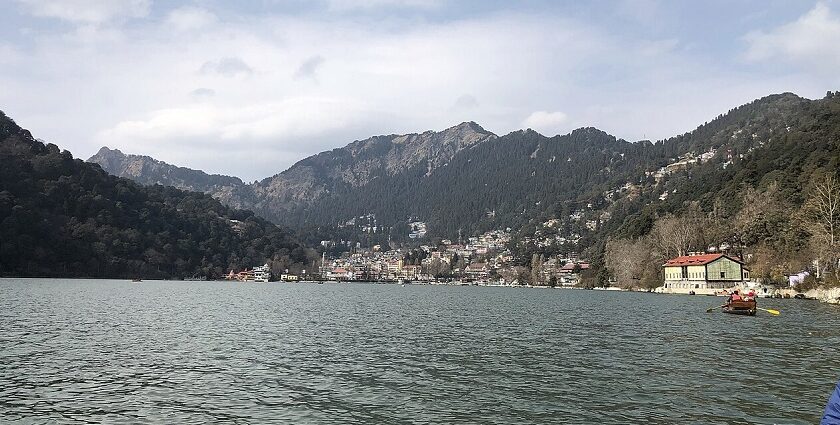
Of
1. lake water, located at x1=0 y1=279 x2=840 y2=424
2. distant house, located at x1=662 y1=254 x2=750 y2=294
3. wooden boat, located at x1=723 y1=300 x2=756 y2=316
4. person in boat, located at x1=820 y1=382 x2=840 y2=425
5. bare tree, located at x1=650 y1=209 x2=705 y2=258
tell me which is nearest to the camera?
person in boat, located at x1=820 y1=382 x2=840 y2=425

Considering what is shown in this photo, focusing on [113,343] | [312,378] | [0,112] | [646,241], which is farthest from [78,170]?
[312,378]

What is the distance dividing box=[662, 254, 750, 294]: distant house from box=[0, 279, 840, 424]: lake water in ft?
257

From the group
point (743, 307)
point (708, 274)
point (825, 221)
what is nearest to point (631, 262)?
point (708, 274)

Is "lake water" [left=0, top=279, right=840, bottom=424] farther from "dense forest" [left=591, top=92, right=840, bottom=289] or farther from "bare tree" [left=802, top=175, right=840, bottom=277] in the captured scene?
"dense forest" [left=591, top=92, right=840, bottom=289]

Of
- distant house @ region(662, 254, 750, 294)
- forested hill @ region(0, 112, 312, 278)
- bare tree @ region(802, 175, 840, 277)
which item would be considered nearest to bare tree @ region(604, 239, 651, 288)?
distant house @ region(662, 254, 750, 294)

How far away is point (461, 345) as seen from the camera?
111 feet

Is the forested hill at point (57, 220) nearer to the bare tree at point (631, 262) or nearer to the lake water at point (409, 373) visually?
the lake water at point (409, 373)

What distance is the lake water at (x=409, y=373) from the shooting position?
707 inches

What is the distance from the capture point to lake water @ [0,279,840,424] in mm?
17953

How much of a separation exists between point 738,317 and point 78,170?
189 m

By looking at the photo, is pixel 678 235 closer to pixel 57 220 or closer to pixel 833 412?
pixel 833 412

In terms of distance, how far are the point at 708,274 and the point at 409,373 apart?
365ft

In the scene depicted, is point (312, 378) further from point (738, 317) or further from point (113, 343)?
point (738, 317)

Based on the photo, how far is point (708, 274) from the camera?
120750mm
